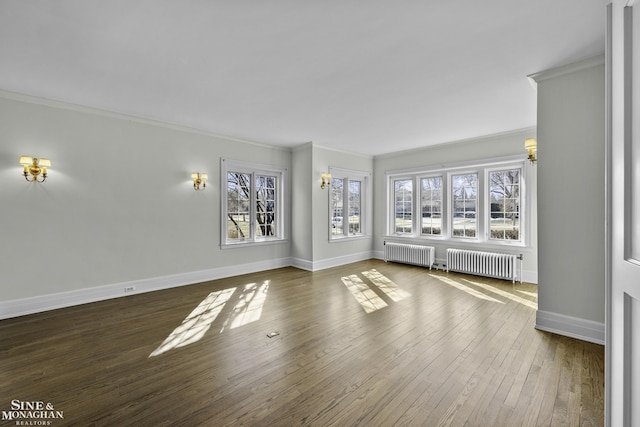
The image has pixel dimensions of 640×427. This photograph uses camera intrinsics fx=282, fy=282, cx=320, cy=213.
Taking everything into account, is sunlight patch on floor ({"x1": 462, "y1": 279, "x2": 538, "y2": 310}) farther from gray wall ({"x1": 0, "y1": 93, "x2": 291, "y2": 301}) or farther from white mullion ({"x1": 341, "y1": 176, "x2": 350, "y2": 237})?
gray wall ({"x1": 0, "y1": 93, "x2": 291, "y2": 301})

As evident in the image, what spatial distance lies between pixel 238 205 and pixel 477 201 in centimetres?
497

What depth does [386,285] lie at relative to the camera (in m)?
4.96

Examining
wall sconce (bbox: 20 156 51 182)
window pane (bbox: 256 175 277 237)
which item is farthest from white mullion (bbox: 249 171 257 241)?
wall sconce (bbox: 20 156 51 182)

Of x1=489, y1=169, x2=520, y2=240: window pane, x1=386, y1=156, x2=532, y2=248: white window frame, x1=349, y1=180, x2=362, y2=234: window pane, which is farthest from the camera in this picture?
x1=349, y1=180, x2=362, y2=234: window pane

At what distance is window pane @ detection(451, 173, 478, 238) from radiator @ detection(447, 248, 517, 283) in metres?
0.50

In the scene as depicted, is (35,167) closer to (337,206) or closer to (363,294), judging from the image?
(363,294)

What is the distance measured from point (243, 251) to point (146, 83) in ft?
11.3

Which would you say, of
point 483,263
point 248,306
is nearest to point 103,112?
point 248,306

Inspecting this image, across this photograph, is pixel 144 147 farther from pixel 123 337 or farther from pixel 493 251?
pixel 493 251

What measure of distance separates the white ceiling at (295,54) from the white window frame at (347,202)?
8.19ft

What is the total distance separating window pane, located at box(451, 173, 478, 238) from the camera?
5949mm

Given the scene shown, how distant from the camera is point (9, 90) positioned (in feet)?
11.4

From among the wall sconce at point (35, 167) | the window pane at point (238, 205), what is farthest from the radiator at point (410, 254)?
the wall sconce at point (35, 167)

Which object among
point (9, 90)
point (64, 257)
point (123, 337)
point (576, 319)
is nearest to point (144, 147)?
point (9, 90)
